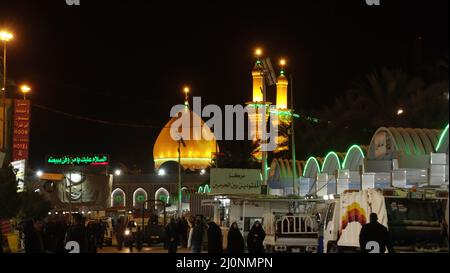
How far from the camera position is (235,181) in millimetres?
32656

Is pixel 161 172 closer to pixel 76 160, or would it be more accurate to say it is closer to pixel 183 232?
pixel 76 160

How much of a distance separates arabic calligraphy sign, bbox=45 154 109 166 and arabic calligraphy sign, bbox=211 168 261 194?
179 feet

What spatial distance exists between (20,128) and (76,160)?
37698 mm

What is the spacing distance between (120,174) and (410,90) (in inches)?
2270

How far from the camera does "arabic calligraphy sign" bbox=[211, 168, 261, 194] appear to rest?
32.4 m

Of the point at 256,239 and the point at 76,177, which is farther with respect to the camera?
the point at 76,177

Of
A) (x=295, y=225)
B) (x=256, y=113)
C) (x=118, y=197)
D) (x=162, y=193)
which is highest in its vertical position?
(x=256, y=113)

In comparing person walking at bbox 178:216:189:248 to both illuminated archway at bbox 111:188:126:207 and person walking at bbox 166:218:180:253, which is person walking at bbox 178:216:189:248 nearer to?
person walking at bbox 166:218:180:253

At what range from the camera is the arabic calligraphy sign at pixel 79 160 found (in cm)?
8519

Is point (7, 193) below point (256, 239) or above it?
above

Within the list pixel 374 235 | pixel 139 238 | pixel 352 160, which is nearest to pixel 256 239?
pixel 374 235
